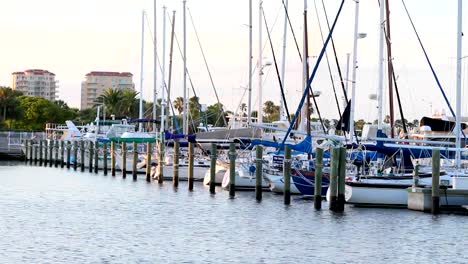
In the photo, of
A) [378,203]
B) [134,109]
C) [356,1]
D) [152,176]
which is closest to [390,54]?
[356,1]

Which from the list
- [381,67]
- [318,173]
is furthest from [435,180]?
[381,67]

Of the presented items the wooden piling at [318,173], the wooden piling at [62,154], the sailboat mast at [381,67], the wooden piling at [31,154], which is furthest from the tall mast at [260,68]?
the wooden piling at [31,154]

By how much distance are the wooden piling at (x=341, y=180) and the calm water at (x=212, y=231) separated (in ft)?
1.82

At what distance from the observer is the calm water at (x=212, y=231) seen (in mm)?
32812

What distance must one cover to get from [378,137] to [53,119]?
462 ft

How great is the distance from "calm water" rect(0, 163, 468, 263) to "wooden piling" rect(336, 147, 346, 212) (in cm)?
55

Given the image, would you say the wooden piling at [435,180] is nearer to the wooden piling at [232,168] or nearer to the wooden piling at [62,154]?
the wooden piling at [232,168]

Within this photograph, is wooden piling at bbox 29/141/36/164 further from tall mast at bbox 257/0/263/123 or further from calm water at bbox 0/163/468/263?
calm water at bbox 0/163/468/263

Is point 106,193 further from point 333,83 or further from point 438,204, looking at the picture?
point 438,204

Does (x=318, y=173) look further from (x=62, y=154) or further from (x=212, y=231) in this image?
(x=62, y=154)

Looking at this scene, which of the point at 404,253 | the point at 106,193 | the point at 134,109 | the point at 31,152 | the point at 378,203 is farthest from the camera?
the point at 134,109

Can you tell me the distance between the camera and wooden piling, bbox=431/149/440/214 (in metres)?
40.9

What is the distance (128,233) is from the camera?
1497 inches

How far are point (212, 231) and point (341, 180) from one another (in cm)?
605
